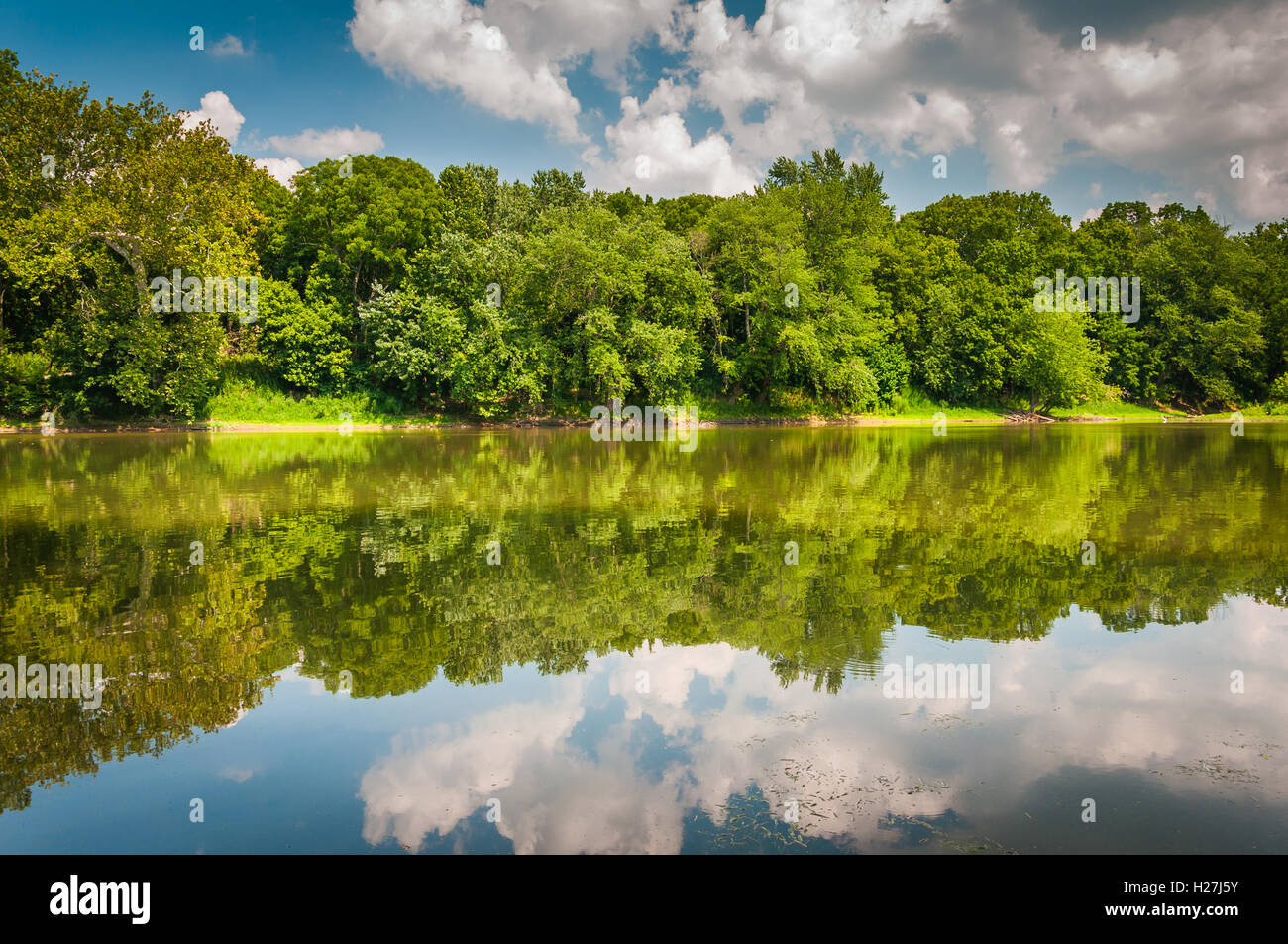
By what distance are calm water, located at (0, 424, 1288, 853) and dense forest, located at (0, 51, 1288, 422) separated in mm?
28075

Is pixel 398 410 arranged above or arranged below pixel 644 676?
above

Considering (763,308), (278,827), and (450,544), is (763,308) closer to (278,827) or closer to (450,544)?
(450,544)

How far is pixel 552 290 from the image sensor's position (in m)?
48.9

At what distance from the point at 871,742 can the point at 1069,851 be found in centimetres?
170

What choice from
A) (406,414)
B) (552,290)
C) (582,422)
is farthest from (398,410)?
(552,290)

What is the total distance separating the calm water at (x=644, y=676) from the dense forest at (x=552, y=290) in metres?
28.1

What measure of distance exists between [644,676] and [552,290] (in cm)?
4306

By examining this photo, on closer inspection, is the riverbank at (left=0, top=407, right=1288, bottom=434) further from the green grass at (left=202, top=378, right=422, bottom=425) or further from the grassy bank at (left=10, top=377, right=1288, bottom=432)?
the green grass at (left=202, top=378, right=422, bottom=425)

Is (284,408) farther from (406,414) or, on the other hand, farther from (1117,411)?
(1117,411)

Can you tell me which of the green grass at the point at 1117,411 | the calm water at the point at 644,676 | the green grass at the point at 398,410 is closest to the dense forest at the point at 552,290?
the green grass at the point at 398,410

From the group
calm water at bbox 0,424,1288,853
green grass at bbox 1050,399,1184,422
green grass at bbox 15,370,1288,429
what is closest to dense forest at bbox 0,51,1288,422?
green grass at bbox 15,370,1288,429

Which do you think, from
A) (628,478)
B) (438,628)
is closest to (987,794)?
(438,628)

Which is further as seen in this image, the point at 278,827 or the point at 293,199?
the point at 293,199
